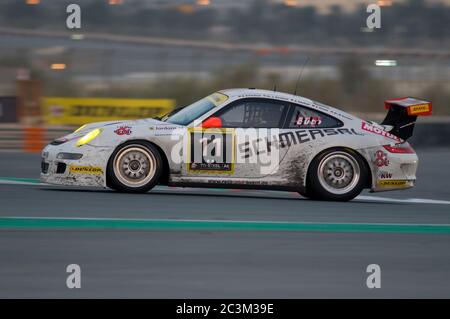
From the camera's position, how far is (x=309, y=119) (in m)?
11.0

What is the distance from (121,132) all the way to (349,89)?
1403cm

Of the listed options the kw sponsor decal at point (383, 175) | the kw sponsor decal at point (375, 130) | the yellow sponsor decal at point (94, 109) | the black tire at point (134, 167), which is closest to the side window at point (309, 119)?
the kw sponsor decal at point (375, 130)

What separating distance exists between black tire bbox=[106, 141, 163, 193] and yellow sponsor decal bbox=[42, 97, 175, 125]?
336 inches

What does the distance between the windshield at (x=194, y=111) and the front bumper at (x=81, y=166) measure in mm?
959

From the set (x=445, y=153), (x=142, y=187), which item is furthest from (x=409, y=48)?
(x=142, y=187)

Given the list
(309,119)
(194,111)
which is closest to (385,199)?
(309,119)

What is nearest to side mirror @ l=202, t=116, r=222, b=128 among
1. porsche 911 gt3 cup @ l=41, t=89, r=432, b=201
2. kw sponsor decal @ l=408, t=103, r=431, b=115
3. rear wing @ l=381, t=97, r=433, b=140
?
porsche 911 gt3 cup @ l=41, t=89, r=432, b=201

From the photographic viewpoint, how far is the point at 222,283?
6.64 m

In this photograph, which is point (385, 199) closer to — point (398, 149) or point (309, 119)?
point (398, 149)

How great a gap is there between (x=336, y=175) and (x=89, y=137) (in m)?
2.95

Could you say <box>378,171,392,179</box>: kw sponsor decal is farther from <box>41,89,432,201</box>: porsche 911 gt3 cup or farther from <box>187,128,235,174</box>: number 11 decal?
<box>187,128,235,174</box>: number 11 decal

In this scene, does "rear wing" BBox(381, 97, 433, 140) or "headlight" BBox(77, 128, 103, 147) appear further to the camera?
"rear wing" BBox(381, 97, 433, 140)

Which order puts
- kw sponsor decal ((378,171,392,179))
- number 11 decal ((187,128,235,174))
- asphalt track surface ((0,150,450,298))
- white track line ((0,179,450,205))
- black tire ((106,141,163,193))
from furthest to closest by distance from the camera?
white track line ((0,179,450,205)) < kw sponsor decal ((378,171,392,179)) < number 11 decal ((187,128,235,174)) < black tire ((106,141,163,193)) < asphalt track surface ((0,150,450,298))

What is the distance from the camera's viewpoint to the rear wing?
36.4 ft
